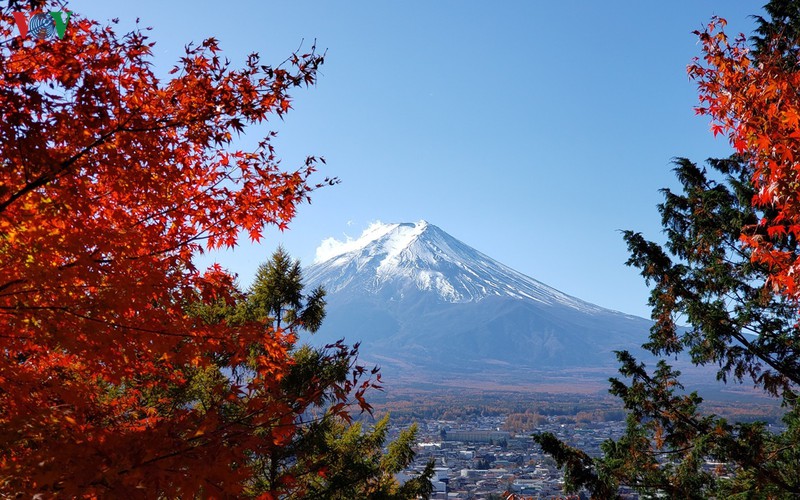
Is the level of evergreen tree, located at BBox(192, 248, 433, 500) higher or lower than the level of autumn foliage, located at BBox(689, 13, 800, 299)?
lower

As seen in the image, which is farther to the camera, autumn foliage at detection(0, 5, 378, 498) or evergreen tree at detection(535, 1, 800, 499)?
evergreen tree at detection(535, 1, 800, 499)

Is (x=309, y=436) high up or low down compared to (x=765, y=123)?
down

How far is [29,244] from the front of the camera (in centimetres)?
361

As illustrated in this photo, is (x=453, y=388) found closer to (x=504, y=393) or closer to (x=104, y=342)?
(x=504, y=393)

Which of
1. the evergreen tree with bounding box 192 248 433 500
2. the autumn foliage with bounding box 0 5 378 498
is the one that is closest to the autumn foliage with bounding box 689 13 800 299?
the autumn foliage with bounding box 0 5 378 498

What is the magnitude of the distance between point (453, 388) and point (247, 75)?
14380 cm

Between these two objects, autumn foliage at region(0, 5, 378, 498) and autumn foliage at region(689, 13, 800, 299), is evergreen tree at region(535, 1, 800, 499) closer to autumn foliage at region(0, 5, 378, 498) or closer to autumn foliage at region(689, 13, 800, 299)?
autumn foliage at region(689, 13, 800, 299)

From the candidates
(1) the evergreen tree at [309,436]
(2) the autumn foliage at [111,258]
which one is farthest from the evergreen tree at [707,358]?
(2) the autumn foliage at [111,258]

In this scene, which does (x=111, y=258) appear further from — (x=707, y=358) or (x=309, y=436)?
(x=707, y=358)

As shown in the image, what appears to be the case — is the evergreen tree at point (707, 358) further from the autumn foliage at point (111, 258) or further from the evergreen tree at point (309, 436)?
the autumn foliage at point (111, 258)

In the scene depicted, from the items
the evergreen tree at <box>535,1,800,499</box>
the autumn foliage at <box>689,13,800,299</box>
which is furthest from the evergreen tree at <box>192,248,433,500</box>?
the autumn foliage at <box>689,13,800,299</box>

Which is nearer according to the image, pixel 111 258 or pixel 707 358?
pixel 111 258

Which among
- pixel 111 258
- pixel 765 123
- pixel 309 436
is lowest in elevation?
pixel 309 436

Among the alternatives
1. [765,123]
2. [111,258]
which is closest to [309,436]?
[111,258]
